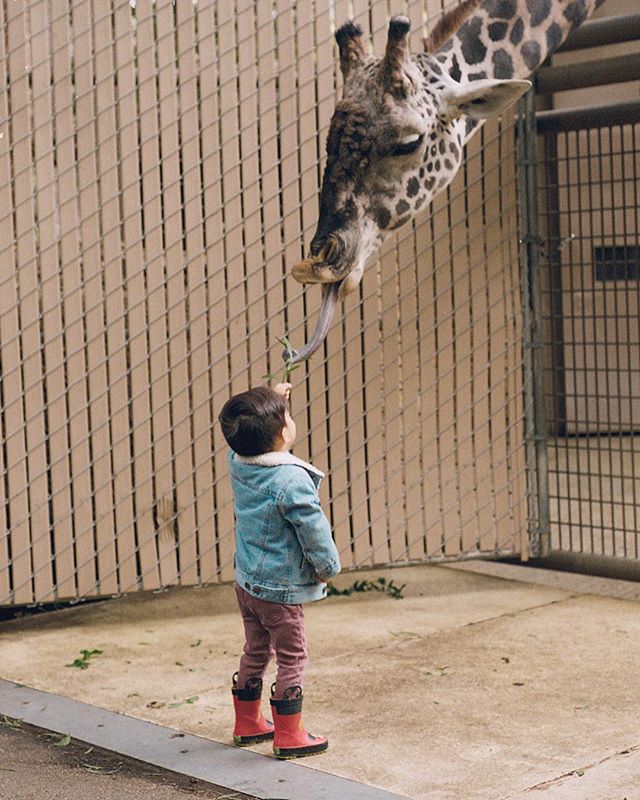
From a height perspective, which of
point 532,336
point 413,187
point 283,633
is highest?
point 413,187

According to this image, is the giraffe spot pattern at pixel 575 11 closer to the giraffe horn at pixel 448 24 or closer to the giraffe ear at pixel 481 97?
the giraffe horn at pixel 448 24

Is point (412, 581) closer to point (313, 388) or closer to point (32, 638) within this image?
point (313, 388)

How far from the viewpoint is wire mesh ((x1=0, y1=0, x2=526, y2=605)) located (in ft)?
19.7

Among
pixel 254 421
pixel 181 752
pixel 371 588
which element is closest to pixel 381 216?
pixel 254 421

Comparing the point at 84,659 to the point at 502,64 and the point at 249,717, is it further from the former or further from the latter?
the point at 502,64

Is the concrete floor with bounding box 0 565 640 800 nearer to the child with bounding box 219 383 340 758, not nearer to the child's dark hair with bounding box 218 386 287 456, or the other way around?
the child with bounding box 219 383 340 758

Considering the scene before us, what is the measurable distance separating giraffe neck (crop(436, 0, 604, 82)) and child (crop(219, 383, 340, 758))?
2.65 meters

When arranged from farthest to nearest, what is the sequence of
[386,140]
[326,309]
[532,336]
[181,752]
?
[532,336], [326,309], [386,140], [181,752]

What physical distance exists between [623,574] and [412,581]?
1186 mm

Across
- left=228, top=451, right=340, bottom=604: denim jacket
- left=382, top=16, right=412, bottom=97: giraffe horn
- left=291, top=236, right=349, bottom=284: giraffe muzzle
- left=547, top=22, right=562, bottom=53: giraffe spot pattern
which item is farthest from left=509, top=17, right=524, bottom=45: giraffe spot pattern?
Answer: left=228, top=451, right=340, bottom=604: denim jacket

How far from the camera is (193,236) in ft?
20.4

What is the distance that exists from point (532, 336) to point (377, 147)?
165cm

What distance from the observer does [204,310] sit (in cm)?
625

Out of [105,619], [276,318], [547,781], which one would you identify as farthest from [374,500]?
[547,781]
